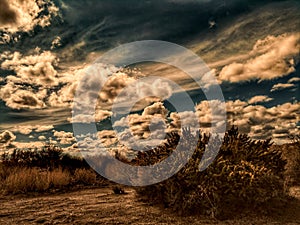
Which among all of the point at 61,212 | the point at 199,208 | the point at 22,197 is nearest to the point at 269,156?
the point at 199,208

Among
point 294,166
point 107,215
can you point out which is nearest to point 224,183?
point 107,215

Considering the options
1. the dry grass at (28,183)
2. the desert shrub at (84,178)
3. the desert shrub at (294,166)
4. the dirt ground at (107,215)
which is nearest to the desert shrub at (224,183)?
the dirt ground at (107,215)

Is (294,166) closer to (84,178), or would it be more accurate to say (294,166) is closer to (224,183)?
(224,183)

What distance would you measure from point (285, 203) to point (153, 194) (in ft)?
8.78

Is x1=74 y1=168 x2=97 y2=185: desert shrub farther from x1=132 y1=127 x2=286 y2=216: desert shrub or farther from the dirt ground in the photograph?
x1=132 y1=127 x2=286 y2=216: desert shrub

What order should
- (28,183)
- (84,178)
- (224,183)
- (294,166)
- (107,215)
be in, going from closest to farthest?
(224,183)
(107,215)
(294,166)
(28,183)
(84,178)

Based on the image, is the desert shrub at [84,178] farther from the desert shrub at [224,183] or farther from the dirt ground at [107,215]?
the desert shrub at [224,183]

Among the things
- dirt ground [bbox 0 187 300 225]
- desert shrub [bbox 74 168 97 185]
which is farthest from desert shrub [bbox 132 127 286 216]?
desert shrub [bbox 74 168 97 185]

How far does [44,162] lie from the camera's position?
18.1m

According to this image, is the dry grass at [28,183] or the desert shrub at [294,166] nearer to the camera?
the desert shrub at [294,166]

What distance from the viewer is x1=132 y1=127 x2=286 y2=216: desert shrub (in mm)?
6023

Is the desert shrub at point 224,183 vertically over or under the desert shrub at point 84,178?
over

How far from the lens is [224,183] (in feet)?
19.9

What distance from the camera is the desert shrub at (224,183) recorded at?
6023 millimetres
